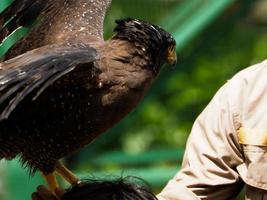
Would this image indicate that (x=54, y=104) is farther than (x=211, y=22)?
No

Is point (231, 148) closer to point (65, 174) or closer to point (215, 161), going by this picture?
point (215, 161)

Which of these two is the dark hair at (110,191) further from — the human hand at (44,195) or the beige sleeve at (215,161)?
the beige sleeve at (215,161)

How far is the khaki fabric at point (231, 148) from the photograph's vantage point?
4020mm

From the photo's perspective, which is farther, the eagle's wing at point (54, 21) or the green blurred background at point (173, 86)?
the green blurred background at point (173, 86)

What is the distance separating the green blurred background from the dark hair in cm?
218

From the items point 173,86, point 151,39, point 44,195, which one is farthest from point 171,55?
point 173,86

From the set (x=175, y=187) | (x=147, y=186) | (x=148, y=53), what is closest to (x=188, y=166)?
(x=175, y=187)

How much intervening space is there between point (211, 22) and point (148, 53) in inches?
93.5

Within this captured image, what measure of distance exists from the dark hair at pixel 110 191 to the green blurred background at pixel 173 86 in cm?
218

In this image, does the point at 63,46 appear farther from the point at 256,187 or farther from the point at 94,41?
the point at 256,187

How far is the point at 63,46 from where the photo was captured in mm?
3934

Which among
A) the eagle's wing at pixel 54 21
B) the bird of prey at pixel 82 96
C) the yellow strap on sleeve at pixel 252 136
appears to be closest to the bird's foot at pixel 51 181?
the bird of prey at pixel 82 96

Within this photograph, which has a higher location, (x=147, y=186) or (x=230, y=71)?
(x=147, y=186)

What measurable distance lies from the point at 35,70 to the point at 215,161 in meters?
0.73
